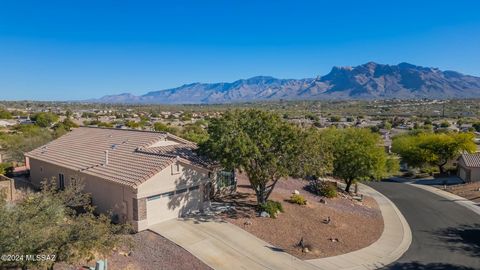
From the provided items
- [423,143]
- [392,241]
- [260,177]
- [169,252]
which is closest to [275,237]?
[260,177]

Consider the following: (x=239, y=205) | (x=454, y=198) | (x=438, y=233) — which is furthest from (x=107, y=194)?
(x=454, y=198)

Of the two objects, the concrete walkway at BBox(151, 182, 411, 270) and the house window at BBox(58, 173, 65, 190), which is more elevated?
the house window at BBox(58, 173, 65, 190)

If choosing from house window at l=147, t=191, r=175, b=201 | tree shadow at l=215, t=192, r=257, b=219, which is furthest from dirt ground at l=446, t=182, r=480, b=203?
house window at l=147, t=191, r=175, b=201

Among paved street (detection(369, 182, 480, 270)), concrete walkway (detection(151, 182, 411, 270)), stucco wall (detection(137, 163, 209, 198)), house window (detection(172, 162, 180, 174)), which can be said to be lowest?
paved street (detection(369, 182, 480, 270))

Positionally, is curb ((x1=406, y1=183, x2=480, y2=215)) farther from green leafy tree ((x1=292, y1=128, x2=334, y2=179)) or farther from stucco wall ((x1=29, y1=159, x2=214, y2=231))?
stucco wall ((x1=29, y1=159, x2=214, y2=231))

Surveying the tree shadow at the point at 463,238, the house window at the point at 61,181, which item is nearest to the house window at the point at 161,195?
the house window at the point at 61,181

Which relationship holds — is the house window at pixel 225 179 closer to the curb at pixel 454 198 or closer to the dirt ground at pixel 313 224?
the dirt ground at pixel 313 224

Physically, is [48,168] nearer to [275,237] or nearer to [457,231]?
[275,237]
